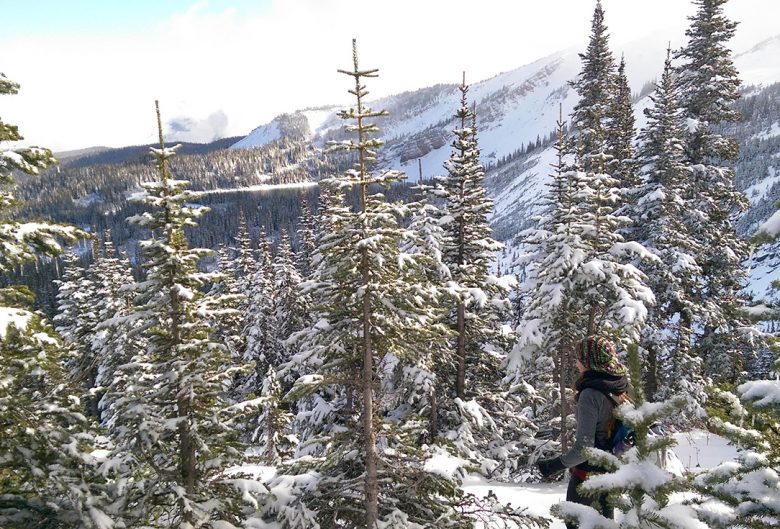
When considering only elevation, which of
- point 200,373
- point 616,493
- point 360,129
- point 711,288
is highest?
point 360,129

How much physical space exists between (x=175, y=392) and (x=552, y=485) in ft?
32.0

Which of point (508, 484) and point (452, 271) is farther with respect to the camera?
point (452, 271)

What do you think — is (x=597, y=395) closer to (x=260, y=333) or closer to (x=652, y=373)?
(x=652, y=373)

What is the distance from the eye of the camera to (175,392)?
7.29m

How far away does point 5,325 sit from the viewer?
475cm

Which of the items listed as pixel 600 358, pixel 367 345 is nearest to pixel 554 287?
pixel 367 345

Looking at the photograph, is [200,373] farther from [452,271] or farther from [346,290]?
[452,271]

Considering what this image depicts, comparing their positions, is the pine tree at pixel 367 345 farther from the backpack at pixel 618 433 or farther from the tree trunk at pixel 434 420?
the tree trunk at pixel 434 420

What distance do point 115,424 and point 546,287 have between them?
10898 millimetres

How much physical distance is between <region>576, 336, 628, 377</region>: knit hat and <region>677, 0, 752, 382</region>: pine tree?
16878 millimetres

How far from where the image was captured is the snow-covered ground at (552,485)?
978 centimetres

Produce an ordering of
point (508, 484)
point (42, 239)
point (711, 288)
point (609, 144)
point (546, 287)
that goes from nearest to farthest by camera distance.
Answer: point (42, 239) < point (508, 484) < point (546, 287) < point (711, 288) < point (609, 144)

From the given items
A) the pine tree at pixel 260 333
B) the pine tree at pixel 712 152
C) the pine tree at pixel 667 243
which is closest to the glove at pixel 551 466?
the pine tree at pixel 667 243

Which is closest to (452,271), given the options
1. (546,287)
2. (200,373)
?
(546,287)
